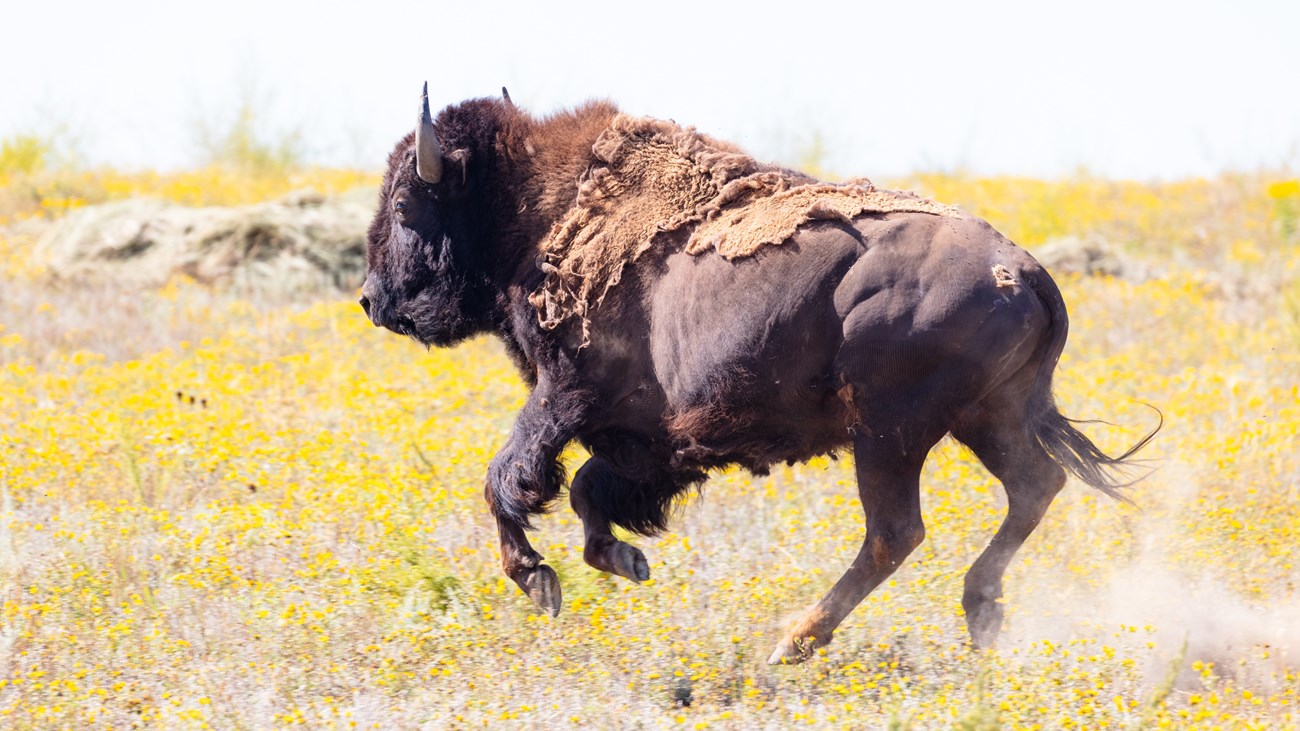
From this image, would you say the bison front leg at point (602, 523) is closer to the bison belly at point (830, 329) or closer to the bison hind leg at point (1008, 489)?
the bison belly at point (830, 329)

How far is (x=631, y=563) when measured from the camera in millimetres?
4812

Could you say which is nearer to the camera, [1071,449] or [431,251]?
[1071,449]

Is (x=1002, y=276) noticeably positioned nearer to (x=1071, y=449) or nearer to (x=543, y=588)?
(x=1071, y=449)

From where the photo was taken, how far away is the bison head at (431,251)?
16.6 ft

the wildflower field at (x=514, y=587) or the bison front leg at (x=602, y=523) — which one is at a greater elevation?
the bison front leg at (x=602, y=523)

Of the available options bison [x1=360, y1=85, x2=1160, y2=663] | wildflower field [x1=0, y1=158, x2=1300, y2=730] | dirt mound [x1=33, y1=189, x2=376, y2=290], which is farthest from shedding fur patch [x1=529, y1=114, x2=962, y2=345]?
dirt mound [x1=33, y1=189, x2=376, y2=290]

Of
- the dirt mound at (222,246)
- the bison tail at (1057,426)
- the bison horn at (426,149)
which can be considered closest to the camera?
the bison tail at (1057,426)

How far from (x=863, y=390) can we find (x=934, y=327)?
315mm

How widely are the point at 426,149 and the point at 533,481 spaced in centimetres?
127

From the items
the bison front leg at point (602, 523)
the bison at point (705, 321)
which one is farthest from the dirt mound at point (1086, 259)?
the bison front leg at point (602, 523)

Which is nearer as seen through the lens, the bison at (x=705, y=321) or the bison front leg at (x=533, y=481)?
the bison at (x=705, y=321)

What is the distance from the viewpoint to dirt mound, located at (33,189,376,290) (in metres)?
12.6

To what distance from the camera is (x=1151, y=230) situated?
1508 cm

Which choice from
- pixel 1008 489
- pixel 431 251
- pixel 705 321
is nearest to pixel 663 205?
pixel 705 321
